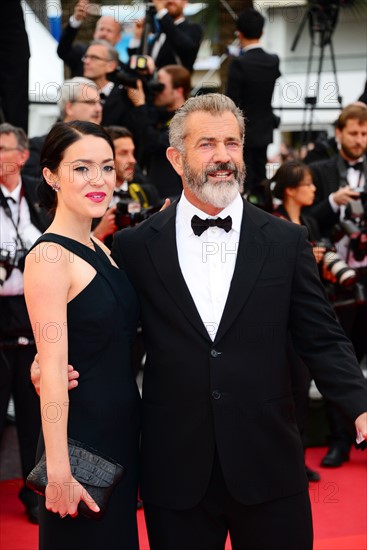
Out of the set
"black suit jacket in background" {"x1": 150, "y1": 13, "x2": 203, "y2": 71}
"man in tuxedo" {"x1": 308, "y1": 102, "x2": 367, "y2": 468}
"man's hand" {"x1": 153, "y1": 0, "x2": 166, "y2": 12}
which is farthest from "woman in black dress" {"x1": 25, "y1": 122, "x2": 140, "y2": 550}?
"man's hand" {"x1": 153, "y1": 0, "x2": 166, "y2": 12}

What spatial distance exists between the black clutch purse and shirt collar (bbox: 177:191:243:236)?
70 centimetres

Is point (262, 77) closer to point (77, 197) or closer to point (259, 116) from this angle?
point (259, 116)

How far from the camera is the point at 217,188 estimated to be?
259 centimetres

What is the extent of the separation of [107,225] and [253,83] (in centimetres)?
209

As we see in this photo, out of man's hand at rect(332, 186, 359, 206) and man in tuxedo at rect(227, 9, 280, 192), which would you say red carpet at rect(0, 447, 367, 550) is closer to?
man's hand at rect(332, 186, 359, 206)

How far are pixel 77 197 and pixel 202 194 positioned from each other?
35cm

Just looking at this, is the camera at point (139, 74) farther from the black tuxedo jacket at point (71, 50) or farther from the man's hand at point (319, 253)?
the man's hand at point (319, 253)

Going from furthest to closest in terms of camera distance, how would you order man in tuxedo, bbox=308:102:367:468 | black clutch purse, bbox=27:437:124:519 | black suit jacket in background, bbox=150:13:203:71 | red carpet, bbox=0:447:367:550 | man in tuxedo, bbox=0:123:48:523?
black suit jacket in background, bbox=150:13:203:71
man in tuxedo, bbox=308:102:367:468
man in tuxedo, bbox=0:123:48:523
red carpet, bbox=0:447:367:550
black clutch purse, bbox=27:437:124:519

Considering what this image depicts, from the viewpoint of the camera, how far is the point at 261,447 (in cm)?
254

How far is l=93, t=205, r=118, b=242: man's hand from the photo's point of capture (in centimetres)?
417

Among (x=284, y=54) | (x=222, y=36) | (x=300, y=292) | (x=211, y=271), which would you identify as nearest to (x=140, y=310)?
(x=211, y=271)

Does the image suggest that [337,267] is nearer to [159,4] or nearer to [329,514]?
[329,514]

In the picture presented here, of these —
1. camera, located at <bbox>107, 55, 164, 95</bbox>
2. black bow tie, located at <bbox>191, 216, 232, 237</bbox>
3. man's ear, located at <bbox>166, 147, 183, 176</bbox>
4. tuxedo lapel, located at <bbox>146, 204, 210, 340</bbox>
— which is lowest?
tuxedo lapel, located at <bbox>146, 204, 210, 340</bbox>

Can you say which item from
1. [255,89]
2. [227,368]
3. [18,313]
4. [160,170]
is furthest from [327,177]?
[227,368]
